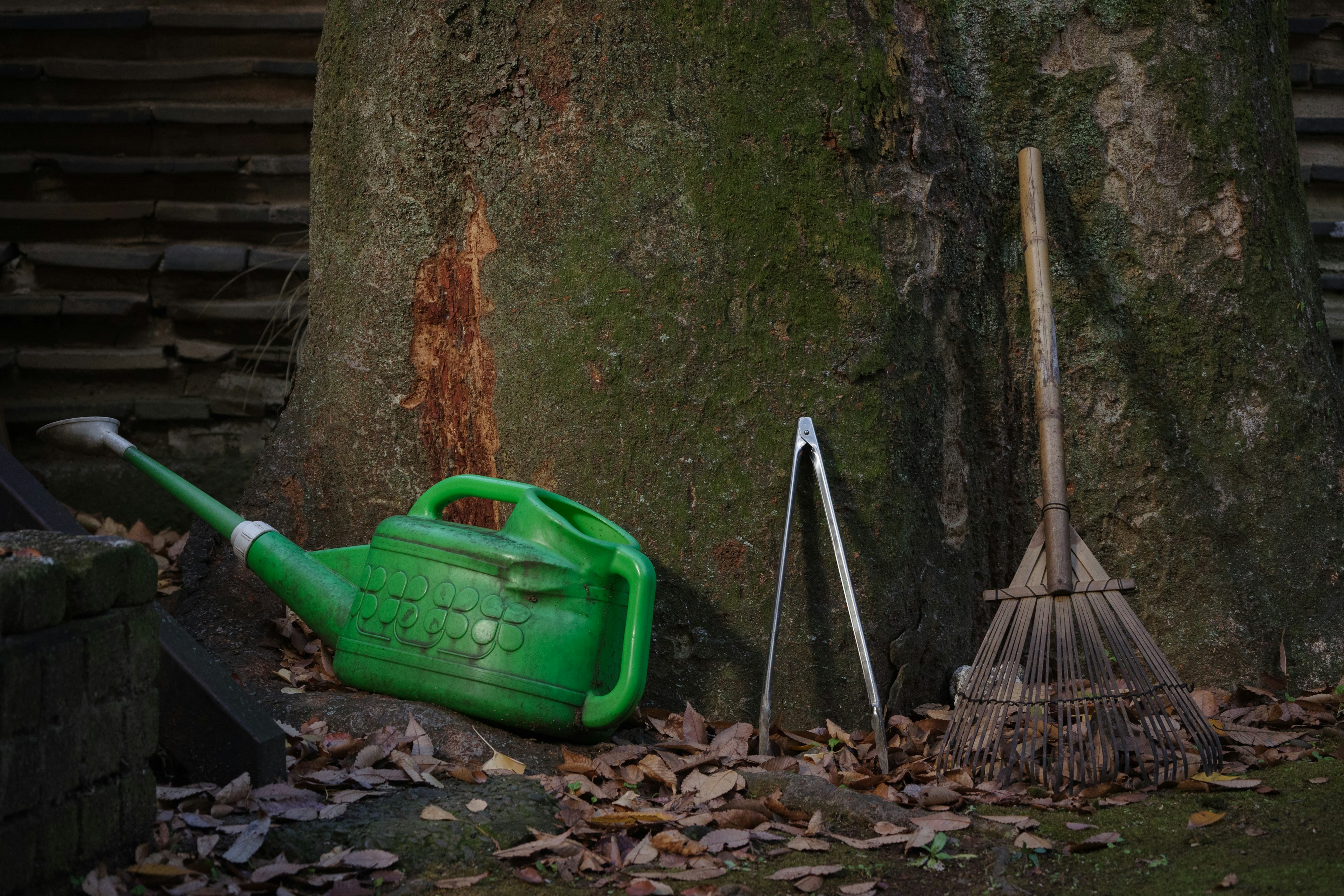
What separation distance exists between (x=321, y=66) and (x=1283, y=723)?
113 inches

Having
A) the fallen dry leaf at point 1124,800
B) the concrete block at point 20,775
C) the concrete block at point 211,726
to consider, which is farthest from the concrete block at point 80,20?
the fallen dry leaf at point 1124,800

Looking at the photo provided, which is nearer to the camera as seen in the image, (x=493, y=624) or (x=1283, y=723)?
(x=493, y=624)

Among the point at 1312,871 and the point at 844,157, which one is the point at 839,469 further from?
the point at 1312,871

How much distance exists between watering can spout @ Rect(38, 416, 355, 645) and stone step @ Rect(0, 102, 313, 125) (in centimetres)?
223

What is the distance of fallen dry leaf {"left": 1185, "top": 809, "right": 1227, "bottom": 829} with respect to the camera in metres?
2.03

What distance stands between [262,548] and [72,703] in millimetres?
960

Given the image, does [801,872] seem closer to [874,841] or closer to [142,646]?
[874,841]

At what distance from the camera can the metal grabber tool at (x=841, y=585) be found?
237 cm

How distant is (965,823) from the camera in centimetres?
204

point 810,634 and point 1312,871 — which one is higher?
point 810,634

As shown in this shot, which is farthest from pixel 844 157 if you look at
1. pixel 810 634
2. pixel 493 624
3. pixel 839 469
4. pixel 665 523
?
pixel 493 624

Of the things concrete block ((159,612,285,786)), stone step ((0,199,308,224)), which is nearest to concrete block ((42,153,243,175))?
stone step ((0,199,308,224))

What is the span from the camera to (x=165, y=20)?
4426mm

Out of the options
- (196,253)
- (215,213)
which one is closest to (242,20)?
(215,213)
